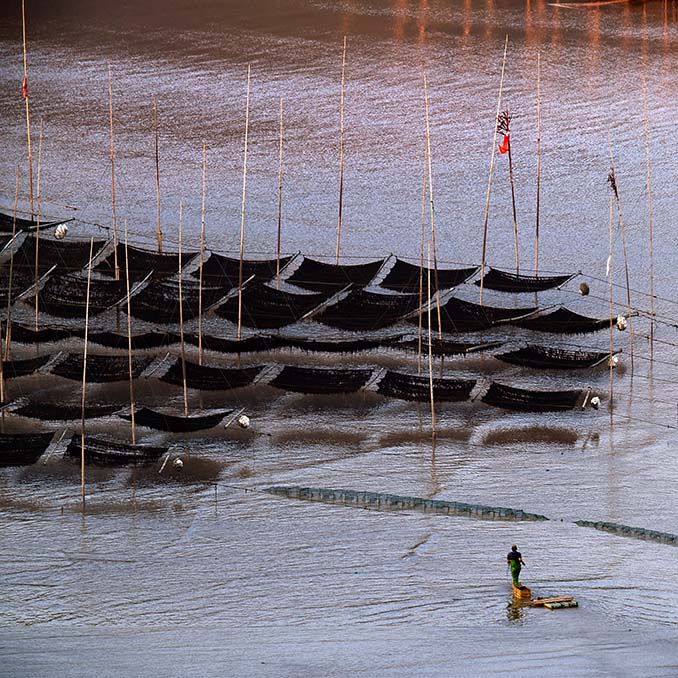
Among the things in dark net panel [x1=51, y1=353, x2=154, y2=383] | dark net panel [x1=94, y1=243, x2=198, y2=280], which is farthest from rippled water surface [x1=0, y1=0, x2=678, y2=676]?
dark net panel [x1=94, y1=243, x2=198, y2=280]

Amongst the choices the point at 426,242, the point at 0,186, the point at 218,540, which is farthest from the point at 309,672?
the point at 0,186

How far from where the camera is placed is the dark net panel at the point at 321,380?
1834cm

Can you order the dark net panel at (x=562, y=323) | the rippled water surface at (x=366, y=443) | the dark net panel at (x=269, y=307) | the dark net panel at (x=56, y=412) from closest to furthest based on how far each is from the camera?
the rippled water surface at (x=366, y=443) → the dark net panel at (x=56, y=412) → the dark net panel at (x=562, y=323) → the dark net panel at (x=269, y=307)

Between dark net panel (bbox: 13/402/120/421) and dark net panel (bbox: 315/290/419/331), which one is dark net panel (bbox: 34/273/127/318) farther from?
dark net panel (bbox: 315/290/419/331)

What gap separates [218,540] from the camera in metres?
15.0

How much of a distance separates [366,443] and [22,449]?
3996mm

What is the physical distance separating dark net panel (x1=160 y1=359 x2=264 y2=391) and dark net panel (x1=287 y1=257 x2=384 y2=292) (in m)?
3.00

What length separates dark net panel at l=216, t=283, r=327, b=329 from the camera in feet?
66.1

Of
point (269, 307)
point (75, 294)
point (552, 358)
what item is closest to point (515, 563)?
point (552, 358)

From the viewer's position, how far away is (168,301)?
2041 cm

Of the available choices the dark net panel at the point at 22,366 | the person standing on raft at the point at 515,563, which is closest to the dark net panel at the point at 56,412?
the dark net panel at the point at 22,366

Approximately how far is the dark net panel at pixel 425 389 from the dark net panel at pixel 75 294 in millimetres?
4518

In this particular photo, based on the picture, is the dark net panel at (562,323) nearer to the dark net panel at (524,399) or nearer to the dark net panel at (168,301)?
the dark net panel at (524,399)

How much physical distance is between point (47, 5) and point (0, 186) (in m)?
17.6
